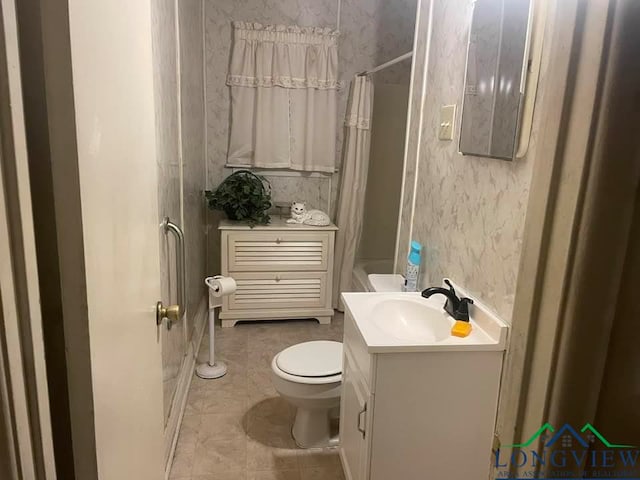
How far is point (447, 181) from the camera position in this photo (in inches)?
76.5

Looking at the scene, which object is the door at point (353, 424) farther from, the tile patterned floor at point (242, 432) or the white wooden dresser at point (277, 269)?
the white wooden dresser at point (277, 269)

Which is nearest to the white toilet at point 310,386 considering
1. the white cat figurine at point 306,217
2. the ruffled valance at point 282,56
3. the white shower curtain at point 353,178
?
the white cat figurine at point 306,217

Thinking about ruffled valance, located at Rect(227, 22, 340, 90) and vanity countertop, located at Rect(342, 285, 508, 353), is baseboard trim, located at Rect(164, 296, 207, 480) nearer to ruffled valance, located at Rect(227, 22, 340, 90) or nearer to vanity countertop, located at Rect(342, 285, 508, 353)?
vanity countertop, located at Rect(342, 285, 508, 353)

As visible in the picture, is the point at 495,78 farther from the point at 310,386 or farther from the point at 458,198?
the point at 310,386

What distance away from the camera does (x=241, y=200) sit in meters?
3.37

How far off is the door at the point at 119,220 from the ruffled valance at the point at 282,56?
2535 mm

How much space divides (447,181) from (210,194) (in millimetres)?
1964

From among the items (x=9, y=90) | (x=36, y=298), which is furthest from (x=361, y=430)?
(x=9, y=90)

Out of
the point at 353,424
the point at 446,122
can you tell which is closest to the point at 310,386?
the point at 353,424

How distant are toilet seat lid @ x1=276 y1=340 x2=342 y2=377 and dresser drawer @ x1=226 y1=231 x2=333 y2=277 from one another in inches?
43.8

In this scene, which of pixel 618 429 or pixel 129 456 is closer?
pixel 618 429

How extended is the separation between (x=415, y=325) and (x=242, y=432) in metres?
1.07

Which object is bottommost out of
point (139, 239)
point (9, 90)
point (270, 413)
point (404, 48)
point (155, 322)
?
point (270, 413)

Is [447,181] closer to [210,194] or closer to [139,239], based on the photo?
[139,239]
